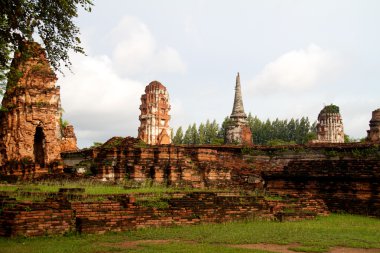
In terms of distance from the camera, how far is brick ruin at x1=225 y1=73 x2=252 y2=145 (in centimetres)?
3534

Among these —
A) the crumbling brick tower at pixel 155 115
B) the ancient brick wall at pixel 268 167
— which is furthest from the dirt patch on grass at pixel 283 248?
the crumbling brick tower at pixel 155 115

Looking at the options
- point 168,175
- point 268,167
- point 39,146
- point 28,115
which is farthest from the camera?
point 39,146

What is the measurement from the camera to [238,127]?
36.6 meters

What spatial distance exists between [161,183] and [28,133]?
23.6 feet

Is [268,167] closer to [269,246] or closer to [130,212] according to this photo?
[130,212]

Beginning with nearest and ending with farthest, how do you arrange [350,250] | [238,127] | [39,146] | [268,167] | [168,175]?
[350,250] < [168,175] < [268,167] < [39,146] < [238,127]

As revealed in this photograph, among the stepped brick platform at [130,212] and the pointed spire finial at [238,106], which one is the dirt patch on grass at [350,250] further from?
the pointed spire finial at [238,106]

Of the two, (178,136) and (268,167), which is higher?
(178,136)

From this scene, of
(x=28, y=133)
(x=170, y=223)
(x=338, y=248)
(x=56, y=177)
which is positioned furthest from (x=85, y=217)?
(x=28, y=133)

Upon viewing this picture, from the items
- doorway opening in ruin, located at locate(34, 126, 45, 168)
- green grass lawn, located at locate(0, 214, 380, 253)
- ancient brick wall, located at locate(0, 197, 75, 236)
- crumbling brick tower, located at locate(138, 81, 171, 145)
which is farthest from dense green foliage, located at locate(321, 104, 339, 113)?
ancient brick wall, located at locate(0, 197, 75, 236)

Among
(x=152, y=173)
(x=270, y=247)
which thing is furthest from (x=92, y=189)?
(x=270, y=247)

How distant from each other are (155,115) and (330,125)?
14.1 metres

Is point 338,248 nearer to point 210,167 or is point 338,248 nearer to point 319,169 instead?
point 319,169

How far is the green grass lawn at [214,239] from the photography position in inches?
298
